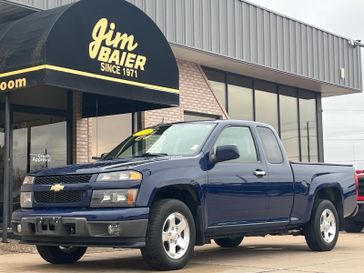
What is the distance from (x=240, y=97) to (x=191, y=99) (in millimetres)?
2532

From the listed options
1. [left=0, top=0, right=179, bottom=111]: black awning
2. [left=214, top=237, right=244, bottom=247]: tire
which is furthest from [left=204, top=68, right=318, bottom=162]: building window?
[left=214, top=237, right=244, bottom=247]: tire

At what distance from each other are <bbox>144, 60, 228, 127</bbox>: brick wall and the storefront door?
2386 mm

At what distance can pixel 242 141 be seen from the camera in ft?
28.1

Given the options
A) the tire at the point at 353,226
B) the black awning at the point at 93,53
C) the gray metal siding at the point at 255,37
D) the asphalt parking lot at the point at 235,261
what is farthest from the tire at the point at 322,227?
the gray metal siding at the point at 255,37

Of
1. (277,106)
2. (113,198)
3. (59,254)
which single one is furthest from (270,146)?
(277,106)

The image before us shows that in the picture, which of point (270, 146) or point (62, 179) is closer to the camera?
point (62, 179)

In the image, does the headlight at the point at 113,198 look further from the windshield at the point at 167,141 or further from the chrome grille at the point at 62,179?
the windshield at the point at 167,141

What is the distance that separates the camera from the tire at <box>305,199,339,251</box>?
9.43 m

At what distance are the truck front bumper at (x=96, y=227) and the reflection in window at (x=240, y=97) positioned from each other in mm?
11555

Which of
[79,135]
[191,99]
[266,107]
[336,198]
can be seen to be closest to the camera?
[336,198]

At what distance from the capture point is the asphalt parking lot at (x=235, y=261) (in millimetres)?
7438

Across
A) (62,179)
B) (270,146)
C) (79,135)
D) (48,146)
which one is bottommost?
(62,179)

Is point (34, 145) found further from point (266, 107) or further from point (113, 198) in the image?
point (266, 107)

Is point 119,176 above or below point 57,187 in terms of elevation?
above
